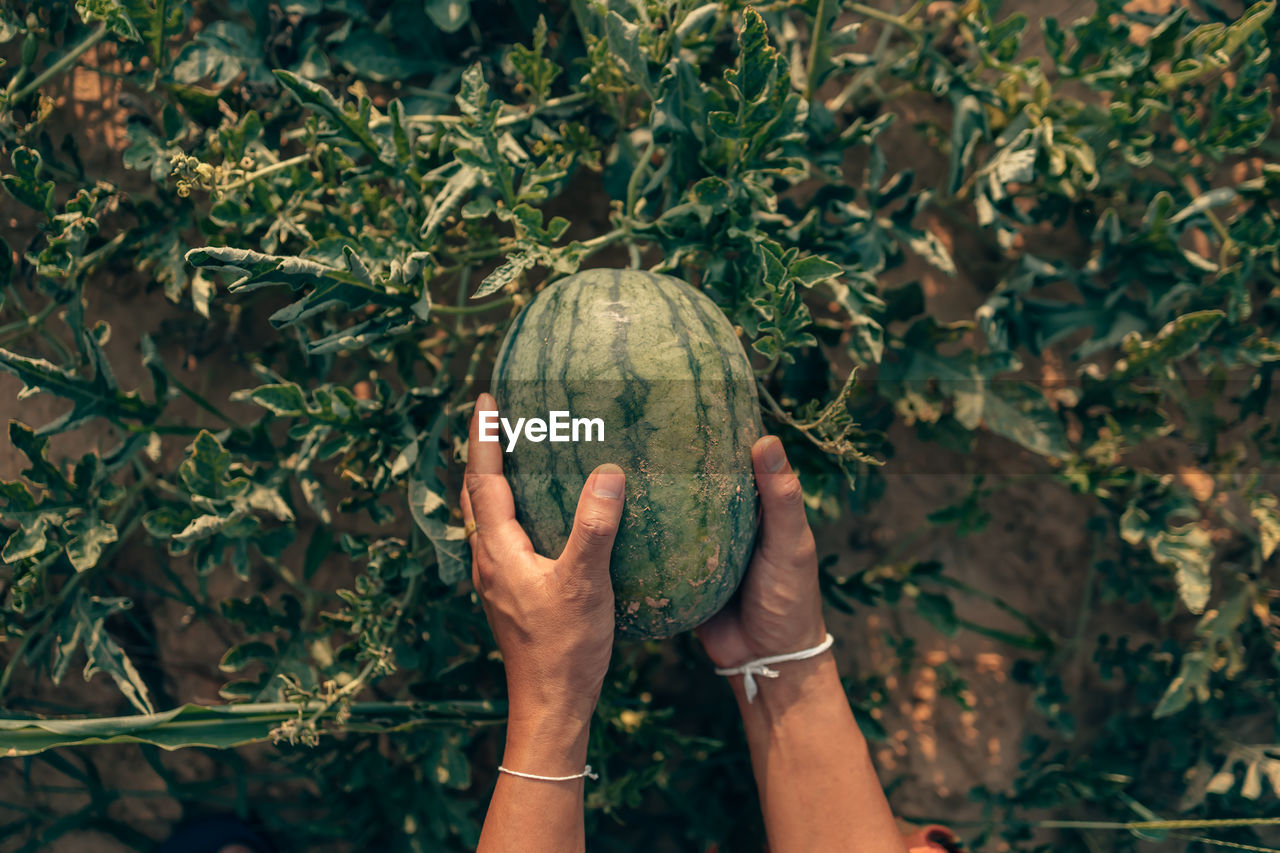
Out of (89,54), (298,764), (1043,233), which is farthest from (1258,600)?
(89,54)

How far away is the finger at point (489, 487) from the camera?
74.4 inches

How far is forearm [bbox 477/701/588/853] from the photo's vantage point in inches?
73.2

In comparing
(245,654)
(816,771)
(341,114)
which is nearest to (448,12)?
(341,114)

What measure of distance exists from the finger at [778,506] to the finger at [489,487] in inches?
23.6

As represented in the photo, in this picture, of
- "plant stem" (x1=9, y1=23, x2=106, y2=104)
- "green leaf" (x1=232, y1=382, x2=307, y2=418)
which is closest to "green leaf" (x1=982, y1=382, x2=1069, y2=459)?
"green leaf" (x1=232, y1=382, x2=307, y2=418)

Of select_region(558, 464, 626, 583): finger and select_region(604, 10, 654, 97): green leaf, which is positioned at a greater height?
select_region(604, 10, 654, 97): green leaf

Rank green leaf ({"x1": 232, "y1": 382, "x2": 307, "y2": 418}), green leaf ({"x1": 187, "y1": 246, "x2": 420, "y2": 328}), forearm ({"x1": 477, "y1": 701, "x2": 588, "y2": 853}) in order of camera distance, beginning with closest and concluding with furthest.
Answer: green leaf ({"x1": 187, "y1": 246, "x2": 420, "y2": 328})
forearm ({"x1": 477, "y1": 701, "x2": 588, "y2": 853})
green leaf ({"x1": 232, "y1": 382, "x2": 307, "y2": 418})

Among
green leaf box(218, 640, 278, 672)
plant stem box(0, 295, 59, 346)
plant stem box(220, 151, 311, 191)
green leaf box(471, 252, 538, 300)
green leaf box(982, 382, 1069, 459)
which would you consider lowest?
green leaf box(218, 640, 278, 672)

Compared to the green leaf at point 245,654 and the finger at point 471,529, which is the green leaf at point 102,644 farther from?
the finger at point 471,529

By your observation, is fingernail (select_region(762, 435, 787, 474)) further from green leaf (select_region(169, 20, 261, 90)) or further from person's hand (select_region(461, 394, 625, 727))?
green leaf (select_region(169, 20, 261, 90))

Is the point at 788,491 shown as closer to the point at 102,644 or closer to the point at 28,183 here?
the point at 102,644

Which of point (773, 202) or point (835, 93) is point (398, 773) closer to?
point (773, 202)

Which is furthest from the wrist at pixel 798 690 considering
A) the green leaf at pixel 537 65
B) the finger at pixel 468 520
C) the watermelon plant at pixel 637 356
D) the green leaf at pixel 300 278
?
the green leaf at pixel 537 65

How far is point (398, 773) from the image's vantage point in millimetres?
2588
